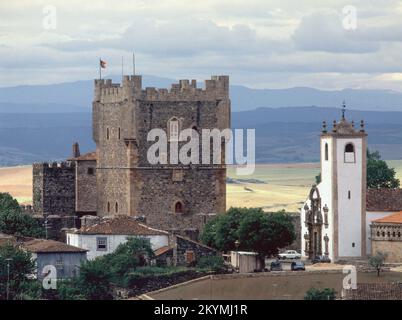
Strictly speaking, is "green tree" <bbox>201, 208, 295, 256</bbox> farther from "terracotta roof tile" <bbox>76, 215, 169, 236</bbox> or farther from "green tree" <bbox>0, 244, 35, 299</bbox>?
"green tree" <bbox>0, 244, 35, 299</bbox>

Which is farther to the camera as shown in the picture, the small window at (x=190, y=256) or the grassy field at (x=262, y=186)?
the grassy field at (x=262, y=186)

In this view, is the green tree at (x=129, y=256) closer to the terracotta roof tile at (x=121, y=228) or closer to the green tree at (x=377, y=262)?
the terracotta roof tile at (x=121, y=228)

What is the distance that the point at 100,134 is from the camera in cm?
Result: 10006

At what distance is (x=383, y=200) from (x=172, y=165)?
1046cm

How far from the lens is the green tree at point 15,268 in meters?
77.8

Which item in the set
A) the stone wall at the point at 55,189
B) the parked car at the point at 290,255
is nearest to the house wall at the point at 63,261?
the parked car at the point at 290,255

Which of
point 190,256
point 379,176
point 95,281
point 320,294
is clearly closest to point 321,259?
point 190,256

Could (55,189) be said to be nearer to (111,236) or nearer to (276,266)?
(111,236)

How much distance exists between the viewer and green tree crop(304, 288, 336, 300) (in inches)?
2753

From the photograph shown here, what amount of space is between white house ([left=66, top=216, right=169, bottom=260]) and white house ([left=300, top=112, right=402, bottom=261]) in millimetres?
10589

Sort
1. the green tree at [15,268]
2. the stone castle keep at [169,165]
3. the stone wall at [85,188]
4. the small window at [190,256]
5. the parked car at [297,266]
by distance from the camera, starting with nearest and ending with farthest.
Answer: the green tree at [15,268] → the parked car at [297,266] → the small window at [190,256] → the stone castle keep at [169,165] → the stone wall at [85,188]

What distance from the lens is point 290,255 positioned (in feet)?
319

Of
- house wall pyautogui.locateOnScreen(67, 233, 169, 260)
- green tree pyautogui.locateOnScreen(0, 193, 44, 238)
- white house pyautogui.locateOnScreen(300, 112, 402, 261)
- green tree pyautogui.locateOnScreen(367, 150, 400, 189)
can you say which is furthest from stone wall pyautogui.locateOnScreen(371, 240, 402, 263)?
green tree pyautogui.locateOnScreen(367, 150, 400, 189)

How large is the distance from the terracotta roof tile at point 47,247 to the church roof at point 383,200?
16.9 metres
